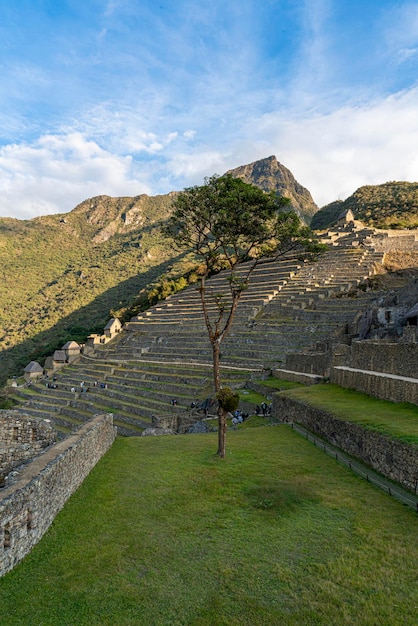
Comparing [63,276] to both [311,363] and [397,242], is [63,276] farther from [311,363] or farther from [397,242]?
[311,363]

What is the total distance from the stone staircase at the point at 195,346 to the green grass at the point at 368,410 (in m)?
8.20

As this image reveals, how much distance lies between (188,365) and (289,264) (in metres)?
25.0

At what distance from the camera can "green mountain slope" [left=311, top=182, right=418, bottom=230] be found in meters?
62.8

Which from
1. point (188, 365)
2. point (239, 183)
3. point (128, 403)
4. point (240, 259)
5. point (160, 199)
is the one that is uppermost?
point (160, 199)

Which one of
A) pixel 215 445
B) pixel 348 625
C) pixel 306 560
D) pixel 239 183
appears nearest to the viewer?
pixel 348 625

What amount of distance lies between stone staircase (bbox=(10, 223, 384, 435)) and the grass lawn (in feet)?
41.4

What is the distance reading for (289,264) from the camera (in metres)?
48.9

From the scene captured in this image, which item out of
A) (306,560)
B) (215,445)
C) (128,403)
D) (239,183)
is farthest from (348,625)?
(128,403)

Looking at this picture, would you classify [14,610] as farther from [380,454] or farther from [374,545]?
[380,454]

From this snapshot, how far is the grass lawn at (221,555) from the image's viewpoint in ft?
13.4

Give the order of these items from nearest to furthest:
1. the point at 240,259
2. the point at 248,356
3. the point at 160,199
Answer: the point at 240,259 < the point at 248,356 < the point at 160,199

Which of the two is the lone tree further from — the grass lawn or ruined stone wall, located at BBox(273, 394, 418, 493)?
the grass lawn

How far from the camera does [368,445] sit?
28.4 ft

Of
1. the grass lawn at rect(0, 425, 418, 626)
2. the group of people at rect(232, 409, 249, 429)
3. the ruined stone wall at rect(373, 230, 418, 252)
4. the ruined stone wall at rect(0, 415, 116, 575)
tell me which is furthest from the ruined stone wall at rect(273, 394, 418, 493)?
the ruined stone wall at rect(373, 230, 418, 252)
